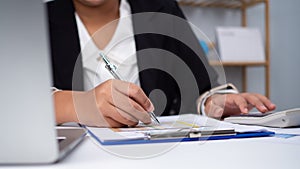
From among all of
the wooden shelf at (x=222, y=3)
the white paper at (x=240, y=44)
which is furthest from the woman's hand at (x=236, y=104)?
the wooden shelf at (x=222, y=3)

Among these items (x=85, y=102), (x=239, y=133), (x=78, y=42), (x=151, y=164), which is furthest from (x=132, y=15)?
(x=151, y=164)

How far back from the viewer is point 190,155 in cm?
34

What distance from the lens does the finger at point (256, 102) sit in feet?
2.28

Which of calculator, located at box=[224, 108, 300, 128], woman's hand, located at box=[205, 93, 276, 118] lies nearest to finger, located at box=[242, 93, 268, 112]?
woman's hand, located at box=[205, 93, 276, 118]

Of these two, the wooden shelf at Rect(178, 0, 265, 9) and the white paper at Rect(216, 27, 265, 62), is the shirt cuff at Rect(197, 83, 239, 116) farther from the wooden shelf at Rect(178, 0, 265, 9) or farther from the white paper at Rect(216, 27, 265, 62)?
the wooden shelf at Rect(178, 0, 265, 9)

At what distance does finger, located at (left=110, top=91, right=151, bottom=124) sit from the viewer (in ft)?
1.67

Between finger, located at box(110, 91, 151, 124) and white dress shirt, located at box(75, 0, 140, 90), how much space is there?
1.18ft

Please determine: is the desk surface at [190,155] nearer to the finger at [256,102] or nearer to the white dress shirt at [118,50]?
the finger at [256,102]

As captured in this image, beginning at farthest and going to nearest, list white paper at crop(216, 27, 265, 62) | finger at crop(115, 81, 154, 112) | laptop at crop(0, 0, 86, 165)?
white paper at crop(216, 27, 265, 62), finger at crop(115, 81, 154, 112), laptop at crop(0, 0, 86, 165)

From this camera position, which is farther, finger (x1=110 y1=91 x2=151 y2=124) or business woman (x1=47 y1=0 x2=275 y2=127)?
business woman (x1=47 y1=0 x2=275 y2=127)

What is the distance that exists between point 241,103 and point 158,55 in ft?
1.29

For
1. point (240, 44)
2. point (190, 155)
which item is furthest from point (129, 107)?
point (240, 44)

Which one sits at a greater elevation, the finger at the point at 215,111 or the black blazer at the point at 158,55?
the black blazer at the point at 158,55

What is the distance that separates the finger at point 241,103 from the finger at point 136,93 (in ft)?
0.90
